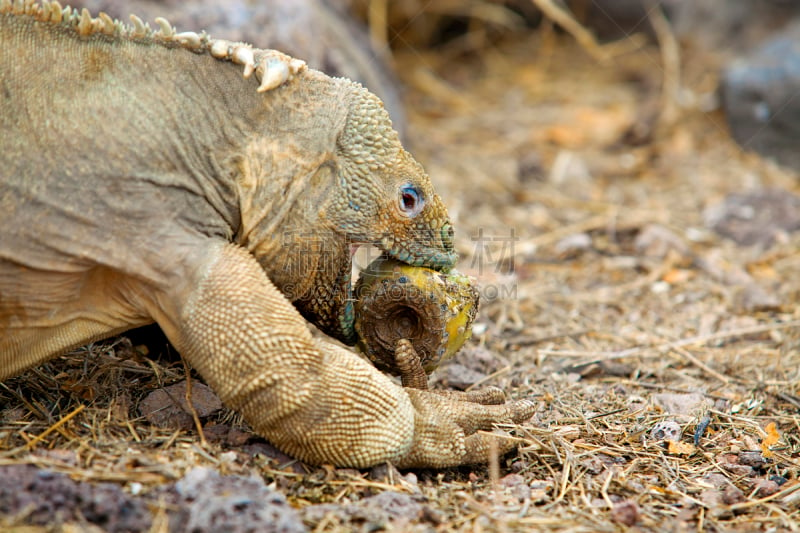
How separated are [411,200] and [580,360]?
2169mm

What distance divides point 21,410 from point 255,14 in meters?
4.70

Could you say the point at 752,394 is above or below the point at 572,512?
above

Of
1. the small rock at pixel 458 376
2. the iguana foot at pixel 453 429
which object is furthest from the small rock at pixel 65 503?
the small rock at pixel 458 376

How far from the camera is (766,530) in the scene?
3.91 m

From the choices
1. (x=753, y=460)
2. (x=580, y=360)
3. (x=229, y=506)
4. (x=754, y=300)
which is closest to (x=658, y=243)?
(x=754, y=300)

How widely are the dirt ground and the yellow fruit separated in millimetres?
663

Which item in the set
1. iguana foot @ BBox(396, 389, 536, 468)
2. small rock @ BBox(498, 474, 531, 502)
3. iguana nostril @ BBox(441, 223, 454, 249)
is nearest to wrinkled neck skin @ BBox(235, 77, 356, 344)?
iguana nostril @ BBox(441, 223, 454, 249)

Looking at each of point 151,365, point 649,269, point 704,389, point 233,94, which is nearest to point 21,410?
point 151,365

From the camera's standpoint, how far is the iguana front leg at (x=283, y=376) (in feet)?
12.6

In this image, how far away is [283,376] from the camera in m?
3.86

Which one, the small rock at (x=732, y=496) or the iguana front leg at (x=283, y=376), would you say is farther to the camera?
the small rock at (x=732, y=496)

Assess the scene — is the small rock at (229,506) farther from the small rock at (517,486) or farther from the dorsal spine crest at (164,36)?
the dorsal spine crest at (164,36)

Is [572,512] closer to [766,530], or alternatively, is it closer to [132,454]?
[766,530]

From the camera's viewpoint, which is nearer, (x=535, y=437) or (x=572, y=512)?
(x=572, y=512)
